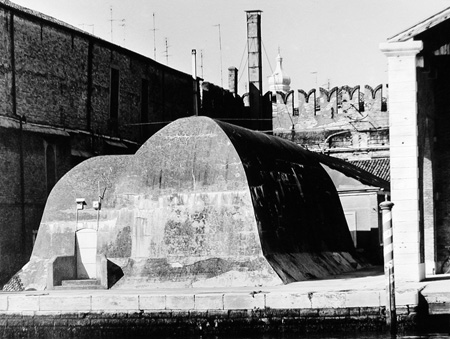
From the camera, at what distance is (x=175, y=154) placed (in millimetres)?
28234

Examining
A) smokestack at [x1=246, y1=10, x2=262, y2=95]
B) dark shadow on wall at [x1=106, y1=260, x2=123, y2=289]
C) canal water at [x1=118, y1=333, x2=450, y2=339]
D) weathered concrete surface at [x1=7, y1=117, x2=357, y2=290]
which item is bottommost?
canal water at [x1=118, y1=333, x2=450, y2=339]

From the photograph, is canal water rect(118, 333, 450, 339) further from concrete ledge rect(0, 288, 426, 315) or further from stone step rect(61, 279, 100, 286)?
stone step rect(61, 279, 100, 286)

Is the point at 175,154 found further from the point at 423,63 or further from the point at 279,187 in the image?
the point at 423,63

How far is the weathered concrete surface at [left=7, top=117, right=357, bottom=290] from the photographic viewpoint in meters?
26.6

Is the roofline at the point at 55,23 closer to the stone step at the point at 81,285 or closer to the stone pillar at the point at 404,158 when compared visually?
the stone step at the point at 81,285

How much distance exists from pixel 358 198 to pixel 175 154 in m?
13.7

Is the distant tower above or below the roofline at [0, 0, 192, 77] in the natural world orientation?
above

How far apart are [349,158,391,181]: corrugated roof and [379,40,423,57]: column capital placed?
24.1m

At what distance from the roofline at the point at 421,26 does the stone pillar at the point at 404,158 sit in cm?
15

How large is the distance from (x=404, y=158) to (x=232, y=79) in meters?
34.5

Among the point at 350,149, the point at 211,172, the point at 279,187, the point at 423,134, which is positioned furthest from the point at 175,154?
the point at 350,149

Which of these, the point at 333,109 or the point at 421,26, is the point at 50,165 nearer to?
the point at 421,26

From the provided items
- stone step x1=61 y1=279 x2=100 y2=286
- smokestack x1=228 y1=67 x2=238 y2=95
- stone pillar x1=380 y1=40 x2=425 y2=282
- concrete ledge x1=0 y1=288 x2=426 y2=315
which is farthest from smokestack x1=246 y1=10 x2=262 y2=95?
concrete ledge x1=0 y1=288 x2=426 y2=315

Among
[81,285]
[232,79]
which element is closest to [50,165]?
[81,285]
